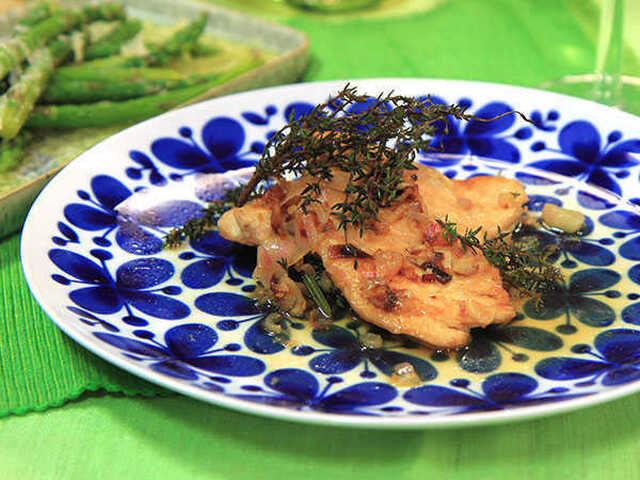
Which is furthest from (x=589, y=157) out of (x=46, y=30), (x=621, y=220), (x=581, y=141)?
(x=46, y=30)

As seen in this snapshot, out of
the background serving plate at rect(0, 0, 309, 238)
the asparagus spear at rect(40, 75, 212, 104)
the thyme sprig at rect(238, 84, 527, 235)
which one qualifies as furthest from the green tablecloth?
the asparagus spear at rect(40, 75, 212, 104)

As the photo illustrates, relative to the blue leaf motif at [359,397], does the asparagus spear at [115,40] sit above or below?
above

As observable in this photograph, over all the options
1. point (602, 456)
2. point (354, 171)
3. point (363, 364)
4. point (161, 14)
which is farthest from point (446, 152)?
point (161, 14)

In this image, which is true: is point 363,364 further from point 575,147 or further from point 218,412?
point 575,147

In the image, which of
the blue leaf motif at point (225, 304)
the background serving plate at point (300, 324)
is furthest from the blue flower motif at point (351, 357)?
the blue leaf motif at point (225, 304)

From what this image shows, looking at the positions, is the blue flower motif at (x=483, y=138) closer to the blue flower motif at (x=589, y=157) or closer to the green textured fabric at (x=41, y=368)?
the blue flower motif at (x=589, y=157)

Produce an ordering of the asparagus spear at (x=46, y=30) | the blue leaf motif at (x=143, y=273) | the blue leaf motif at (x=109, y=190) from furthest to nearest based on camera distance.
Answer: the asparagus spear at (x=46, y=30) → the blue leaf motif at (x=109, y=190) → the blue leaf motif at (x=143, y=273)
